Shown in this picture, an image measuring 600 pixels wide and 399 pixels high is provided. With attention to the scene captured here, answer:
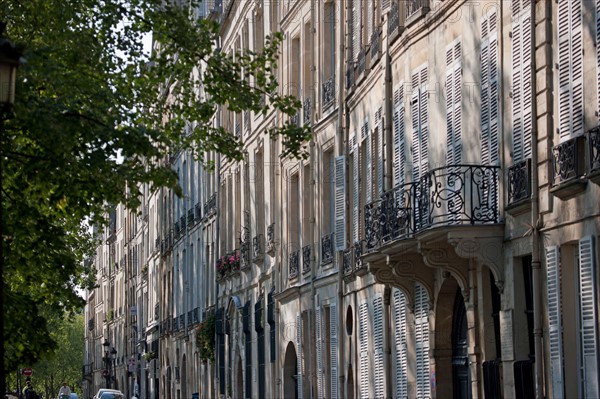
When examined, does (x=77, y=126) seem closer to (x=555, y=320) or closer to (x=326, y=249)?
(x=555, y=320)

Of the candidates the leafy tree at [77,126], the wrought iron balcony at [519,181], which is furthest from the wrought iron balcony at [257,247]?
the wrought iron balcony at [519,181]

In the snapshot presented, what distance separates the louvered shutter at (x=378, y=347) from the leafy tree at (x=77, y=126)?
19.7 feet

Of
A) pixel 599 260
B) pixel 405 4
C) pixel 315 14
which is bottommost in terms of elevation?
pixel 599 260

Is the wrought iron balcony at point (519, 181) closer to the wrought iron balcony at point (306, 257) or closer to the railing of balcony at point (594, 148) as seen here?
the railing of balcony at point (594, 148)

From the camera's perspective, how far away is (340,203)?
28.8 metres

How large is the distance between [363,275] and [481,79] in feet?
25.3

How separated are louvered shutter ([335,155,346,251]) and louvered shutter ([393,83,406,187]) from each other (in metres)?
4.06

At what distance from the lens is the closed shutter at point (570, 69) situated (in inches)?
635

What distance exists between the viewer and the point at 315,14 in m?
32.2

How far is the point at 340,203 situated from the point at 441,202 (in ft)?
27.9

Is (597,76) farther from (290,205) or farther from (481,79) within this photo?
(290,205)

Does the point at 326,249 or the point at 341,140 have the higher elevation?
the point at 341,140

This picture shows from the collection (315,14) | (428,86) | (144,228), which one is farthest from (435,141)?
(144,228)

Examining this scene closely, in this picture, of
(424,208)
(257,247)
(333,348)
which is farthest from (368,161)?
(257,247)
